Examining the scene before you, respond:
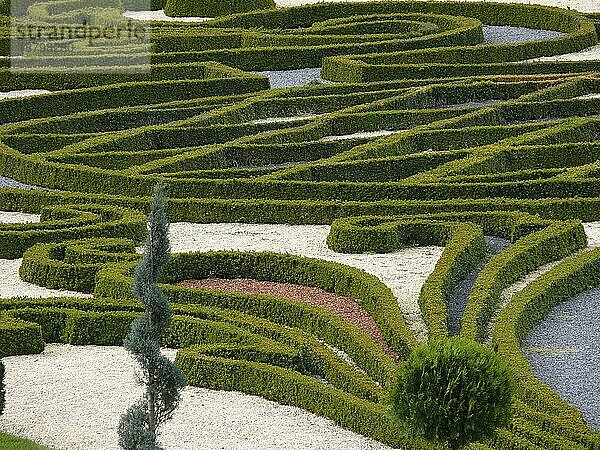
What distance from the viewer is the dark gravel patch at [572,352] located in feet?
44.0

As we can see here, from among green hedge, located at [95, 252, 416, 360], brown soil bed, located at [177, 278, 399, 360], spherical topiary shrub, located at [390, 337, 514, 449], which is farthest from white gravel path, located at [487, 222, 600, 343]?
spherical topiary shrub, located at [390, 337, 514, 449]

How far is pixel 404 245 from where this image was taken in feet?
61.0

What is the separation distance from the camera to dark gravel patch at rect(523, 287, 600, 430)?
13422 mm

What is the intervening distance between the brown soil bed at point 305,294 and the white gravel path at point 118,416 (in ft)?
7.12

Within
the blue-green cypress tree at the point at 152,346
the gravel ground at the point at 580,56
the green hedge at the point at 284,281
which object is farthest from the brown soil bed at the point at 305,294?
the gravel ground at the point at 580,56

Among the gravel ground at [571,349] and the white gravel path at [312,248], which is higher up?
the gravel ground at [571,349]

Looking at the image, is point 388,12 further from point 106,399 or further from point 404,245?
point 106,399

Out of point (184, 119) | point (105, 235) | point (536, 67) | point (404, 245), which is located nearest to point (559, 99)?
point (536, 67)

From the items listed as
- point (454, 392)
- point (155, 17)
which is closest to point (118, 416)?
point (454, 392)

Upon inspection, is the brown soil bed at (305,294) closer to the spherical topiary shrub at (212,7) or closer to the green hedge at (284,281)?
the green hedge at (284,281)

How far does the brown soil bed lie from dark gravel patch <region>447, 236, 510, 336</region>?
828mm

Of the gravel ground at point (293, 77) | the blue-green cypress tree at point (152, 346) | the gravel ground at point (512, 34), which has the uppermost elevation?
the blue-green cypress tree at point (152, 346)

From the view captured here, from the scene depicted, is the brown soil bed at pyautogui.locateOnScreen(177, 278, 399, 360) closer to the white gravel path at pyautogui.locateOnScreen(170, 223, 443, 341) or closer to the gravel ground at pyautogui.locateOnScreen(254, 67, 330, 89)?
the white gravel path at pyautogui.locateOnScreen(170, 223, 443, 341)

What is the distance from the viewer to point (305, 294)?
54.2 ft
